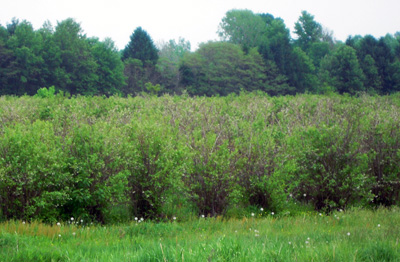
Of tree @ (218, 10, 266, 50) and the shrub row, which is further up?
tree @ (218, 10, 266, 50)

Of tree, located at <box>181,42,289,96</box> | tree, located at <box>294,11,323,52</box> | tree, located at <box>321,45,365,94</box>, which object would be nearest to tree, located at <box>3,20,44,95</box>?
tree, located at <box>181,42,289,96</box>

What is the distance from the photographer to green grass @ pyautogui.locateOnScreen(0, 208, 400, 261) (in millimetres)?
3939

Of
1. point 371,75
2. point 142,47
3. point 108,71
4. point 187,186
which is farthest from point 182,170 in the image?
point 371,75

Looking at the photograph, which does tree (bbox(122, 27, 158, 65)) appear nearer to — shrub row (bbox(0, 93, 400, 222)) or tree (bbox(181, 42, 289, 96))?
tree (bbox(181, 42, 289, 96))

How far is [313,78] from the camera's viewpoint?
185 feet

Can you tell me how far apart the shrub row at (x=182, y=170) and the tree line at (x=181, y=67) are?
122 ft

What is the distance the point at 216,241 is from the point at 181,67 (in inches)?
1961

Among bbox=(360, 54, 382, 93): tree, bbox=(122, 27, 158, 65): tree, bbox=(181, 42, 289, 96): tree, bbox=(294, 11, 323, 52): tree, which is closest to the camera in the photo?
bbox=(181, 42, 289, 96): tree

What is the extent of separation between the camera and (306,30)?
74062 mm

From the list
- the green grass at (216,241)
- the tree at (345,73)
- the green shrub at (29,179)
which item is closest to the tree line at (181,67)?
the tree at (345,73)

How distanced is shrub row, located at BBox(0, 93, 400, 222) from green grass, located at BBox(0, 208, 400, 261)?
88 cm

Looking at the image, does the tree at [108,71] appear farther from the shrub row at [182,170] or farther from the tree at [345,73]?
the shrub row at [182,170]

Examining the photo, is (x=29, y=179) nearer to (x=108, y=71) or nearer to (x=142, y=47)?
(x=108, y=71)

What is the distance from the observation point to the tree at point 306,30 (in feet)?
241
